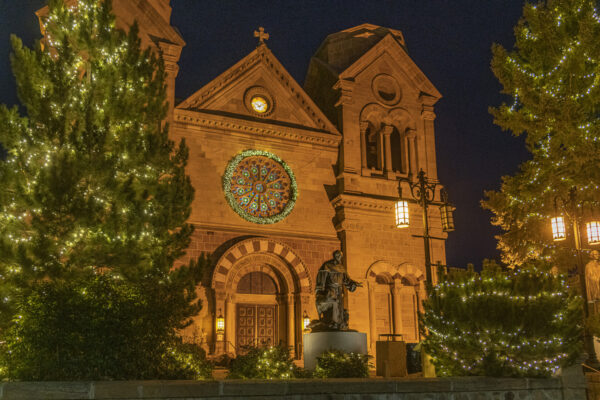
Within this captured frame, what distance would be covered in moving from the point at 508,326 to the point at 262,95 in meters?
16.1

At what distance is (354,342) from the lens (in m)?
14.4

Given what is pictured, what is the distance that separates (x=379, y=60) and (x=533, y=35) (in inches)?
329

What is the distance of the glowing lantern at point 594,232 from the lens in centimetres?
1482

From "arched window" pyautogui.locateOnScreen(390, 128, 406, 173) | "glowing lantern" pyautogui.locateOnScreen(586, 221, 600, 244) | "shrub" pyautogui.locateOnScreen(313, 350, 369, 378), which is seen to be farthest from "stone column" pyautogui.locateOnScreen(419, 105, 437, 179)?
"shrub" pyautogui.locateOnScreen(313, 350, 369, 378)

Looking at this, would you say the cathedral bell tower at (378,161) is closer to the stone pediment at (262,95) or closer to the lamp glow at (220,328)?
the stone pediment at (262,95)

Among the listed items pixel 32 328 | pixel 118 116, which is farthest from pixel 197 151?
pixel 32 328

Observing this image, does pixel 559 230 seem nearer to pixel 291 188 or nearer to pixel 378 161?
pixel 291 188

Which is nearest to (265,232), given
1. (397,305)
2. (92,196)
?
(397,305)

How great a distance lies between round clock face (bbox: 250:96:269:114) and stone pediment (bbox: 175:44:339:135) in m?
0.10

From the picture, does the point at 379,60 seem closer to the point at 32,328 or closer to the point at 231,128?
the point at 231,128

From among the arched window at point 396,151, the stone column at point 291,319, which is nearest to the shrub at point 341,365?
the stone column at point 291,319

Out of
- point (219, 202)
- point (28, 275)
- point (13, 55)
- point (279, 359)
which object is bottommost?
point (279, 359)

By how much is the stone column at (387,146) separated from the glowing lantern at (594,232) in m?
11.4

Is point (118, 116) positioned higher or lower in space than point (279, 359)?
higher
